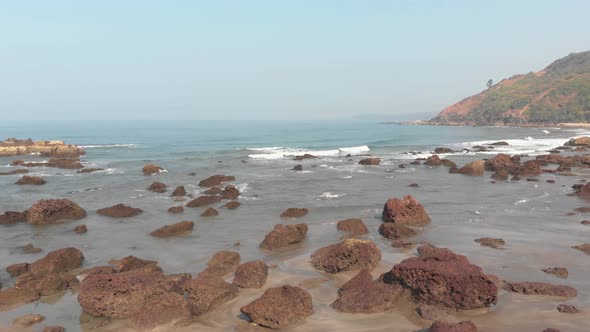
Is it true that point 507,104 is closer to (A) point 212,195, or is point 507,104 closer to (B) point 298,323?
(A) point 212,195

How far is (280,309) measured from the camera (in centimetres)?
852

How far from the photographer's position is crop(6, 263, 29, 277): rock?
470 inches

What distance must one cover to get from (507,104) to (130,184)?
145528 mm

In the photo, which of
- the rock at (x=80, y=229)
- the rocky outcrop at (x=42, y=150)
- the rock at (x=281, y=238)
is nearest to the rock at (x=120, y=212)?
the rock at (x=80, y=229)

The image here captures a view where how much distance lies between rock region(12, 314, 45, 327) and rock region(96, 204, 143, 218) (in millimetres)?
10492

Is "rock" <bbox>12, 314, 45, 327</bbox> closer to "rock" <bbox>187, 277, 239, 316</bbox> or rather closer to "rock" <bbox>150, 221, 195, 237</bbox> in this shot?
"rock" <bbox>187, 277, 239, 316</bbox>

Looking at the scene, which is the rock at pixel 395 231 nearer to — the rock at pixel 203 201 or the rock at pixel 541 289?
the rock at pixel 541 289

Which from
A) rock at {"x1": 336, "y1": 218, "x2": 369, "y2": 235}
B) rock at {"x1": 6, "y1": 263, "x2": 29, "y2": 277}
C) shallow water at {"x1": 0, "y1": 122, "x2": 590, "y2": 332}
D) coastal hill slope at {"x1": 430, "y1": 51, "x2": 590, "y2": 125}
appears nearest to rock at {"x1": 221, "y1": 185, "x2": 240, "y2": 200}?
shallow water at {"x1": 0, "y1": 122, "x2": 590, "y2": 332}

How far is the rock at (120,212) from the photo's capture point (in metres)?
19.4

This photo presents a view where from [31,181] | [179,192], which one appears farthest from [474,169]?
[31,181]

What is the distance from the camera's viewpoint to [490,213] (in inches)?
714

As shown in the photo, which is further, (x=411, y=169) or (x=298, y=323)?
(x=411, y=169)

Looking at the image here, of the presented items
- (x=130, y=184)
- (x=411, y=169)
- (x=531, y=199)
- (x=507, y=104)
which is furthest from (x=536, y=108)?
(x=130, y=184)

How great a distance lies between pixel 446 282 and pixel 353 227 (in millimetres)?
6970
